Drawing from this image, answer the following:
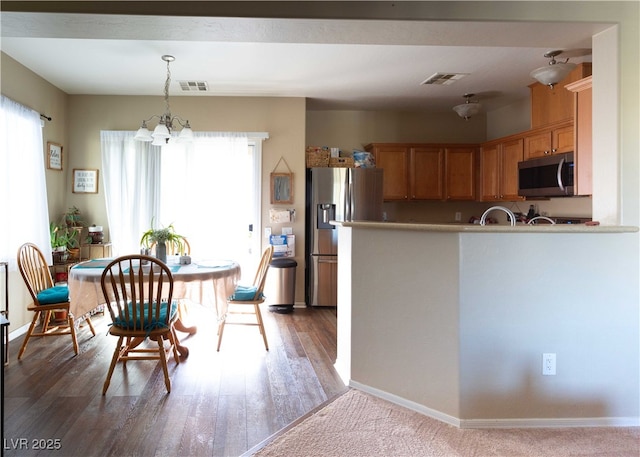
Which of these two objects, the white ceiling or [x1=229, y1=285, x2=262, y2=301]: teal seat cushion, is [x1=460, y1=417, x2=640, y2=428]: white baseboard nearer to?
[x1=229, y1=285, x2=262, y2=301]: teal seat cushion

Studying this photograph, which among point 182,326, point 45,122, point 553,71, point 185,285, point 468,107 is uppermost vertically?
point 468,107

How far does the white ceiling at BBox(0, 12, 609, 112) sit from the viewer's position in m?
2.40

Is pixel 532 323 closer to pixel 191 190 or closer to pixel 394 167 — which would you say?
pixel 394 167

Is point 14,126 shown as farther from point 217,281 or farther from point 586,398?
point 586,398

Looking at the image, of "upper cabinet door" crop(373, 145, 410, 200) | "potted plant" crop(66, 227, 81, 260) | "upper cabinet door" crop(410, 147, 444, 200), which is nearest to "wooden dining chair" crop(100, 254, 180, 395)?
"potted plant" crop(66, 227, 81, 260)

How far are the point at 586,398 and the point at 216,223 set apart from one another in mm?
3930

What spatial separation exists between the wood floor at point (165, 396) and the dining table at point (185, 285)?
1.31ft

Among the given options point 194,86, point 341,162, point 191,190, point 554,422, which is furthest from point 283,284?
point 554,422

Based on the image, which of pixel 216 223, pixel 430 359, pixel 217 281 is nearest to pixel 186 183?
pixel 216 223

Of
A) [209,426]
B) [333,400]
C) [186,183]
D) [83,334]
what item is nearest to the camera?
[209,426]

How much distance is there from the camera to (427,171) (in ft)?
18.0

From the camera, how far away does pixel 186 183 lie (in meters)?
5.02

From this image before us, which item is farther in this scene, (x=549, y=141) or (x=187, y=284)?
(x=549, y=141)

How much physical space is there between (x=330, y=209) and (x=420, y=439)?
3.20m
